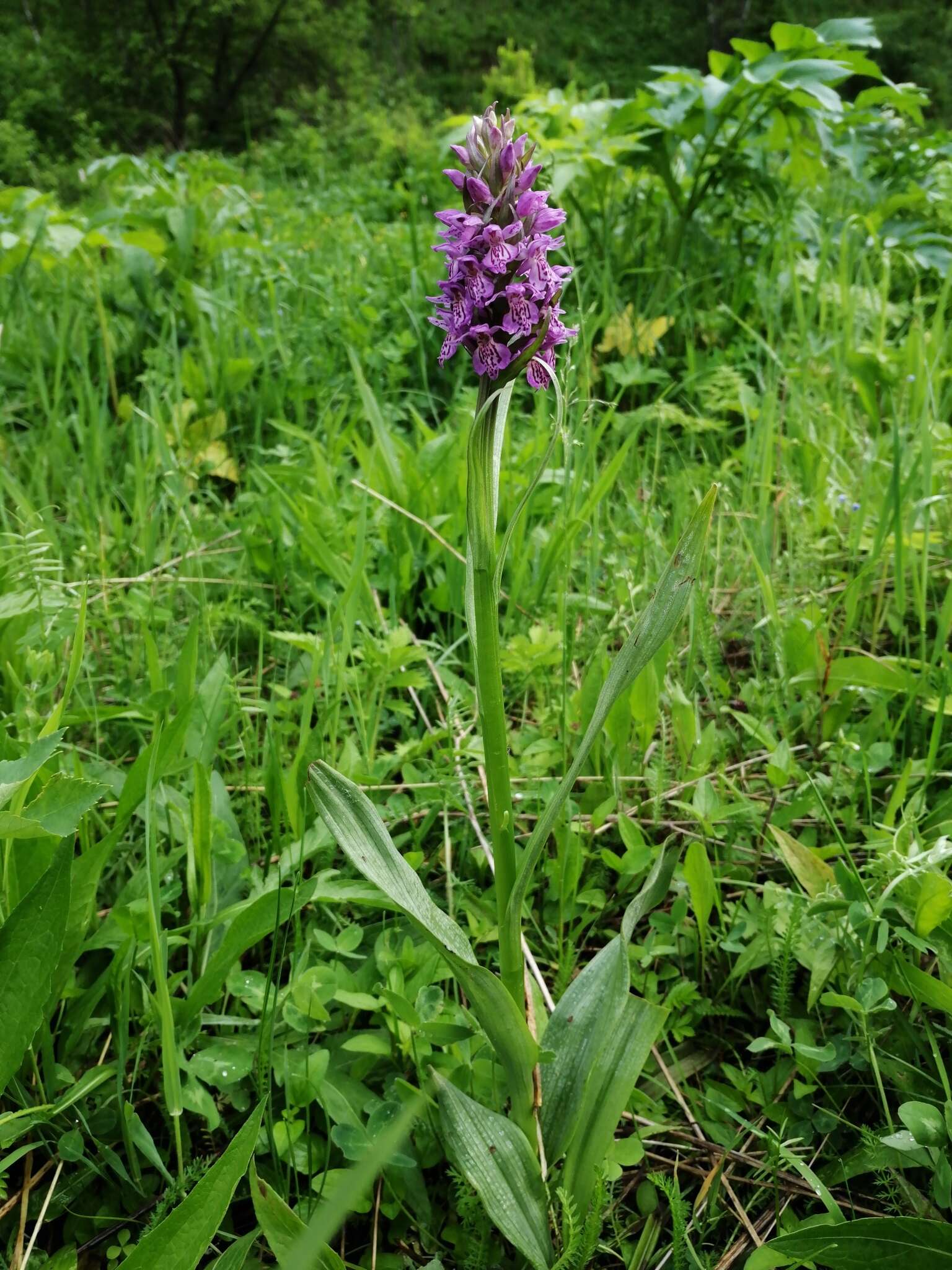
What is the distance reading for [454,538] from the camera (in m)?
2.17

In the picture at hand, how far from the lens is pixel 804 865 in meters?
1.34

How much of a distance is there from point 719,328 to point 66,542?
2.59 meters

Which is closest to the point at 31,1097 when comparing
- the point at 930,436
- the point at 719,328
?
the point at 930,436

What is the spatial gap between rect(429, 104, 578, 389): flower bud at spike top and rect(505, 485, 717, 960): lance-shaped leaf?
279 mm

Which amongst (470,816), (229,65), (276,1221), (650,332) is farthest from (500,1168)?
(229,65)

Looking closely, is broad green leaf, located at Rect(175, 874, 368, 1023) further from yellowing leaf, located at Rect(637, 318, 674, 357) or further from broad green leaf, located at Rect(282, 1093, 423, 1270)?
yellowing leaf, located at Rect(637, 318, 674, 357)

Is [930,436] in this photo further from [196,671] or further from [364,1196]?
[364,1196]

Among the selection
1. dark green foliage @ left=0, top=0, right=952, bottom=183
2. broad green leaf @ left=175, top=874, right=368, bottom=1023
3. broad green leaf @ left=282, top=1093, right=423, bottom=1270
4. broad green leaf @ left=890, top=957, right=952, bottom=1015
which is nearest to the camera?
broad green leaf @ left=282, top=1093, right=423, bottom=1270

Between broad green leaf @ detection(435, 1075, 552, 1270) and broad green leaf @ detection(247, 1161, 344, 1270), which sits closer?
broad green leaf @ detection(247, 1161, 344, 1270)

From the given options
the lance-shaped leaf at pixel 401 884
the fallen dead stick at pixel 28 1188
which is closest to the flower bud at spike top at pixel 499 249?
the lance-shaped leaf at pixel 401 884

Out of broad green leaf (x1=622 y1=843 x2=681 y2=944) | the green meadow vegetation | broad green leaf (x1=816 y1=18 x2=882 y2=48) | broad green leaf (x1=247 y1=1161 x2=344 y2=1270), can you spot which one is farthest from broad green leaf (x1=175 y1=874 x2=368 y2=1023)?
broad green leaf (x1=816 y1=18 x2=882 y2=48)

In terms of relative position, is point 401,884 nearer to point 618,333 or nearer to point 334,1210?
point 334,1210

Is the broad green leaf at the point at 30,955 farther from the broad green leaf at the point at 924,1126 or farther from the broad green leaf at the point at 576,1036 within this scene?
the broad green leaf at the point at 924,1126

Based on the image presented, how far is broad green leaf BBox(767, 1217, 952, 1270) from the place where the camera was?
2.94ft
